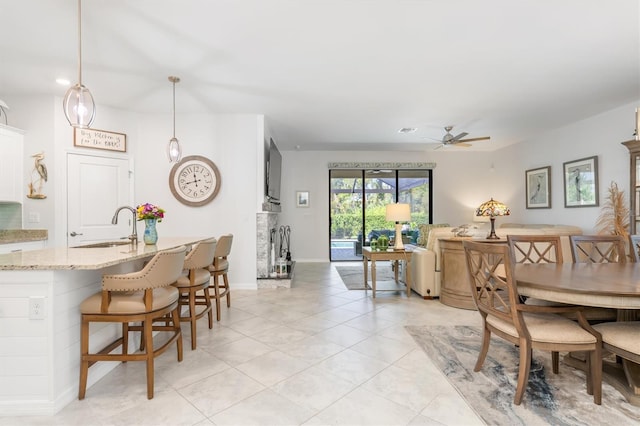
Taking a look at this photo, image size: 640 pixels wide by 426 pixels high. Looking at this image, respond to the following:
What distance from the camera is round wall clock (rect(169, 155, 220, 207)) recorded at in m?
4.67

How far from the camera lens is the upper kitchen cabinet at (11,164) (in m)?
3.52

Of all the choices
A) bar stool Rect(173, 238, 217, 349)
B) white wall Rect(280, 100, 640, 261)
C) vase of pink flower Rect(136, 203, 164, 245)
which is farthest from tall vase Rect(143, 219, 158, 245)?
white wall Rect(280, 100, 640, 261)

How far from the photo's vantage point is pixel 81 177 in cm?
412

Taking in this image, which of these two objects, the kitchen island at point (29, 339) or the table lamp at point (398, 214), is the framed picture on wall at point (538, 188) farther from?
the kitchen island at point (29, 339)

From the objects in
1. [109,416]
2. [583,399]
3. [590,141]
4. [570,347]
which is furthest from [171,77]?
[590,141]

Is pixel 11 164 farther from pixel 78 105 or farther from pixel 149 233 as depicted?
pixel 78 105

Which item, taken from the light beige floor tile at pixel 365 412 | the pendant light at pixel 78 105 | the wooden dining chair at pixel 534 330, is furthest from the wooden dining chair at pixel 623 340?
the pendant light at pixel 78 105

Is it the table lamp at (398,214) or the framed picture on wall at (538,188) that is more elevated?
the framed picture on wall at (538,188)

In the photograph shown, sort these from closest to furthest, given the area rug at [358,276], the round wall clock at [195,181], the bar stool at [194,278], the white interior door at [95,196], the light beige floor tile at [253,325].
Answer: the bar stool at [194,278] < the light beige floor tile at [253,325] < the white interior door at [95,196] < the round wall clock at [195,181] < the area rug at [358,276]

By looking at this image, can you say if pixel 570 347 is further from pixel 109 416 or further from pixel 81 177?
pixel 81 177

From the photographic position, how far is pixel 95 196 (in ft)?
13.9

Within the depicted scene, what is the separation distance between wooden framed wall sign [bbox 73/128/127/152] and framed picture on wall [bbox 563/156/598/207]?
7135 millimetres

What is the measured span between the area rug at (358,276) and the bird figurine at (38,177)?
4.34 metres

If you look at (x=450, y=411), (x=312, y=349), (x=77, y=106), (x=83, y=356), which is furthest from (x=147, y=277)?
(x=450, y=411)
